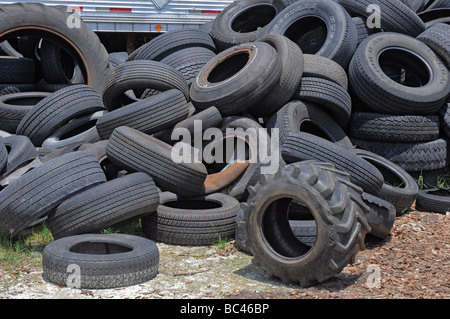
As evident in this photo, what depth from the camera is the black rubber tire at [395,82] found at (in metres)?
7.43

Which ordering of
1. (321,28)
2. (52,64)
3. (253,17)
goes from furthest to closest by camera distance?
(253,17) < (52,64) < (321,28)

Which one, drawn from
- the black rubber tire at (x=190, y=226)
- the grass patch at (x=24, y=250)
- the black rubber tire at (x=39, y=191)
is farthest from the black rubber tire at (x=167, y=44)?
the grass patch at (x=24, y=250)

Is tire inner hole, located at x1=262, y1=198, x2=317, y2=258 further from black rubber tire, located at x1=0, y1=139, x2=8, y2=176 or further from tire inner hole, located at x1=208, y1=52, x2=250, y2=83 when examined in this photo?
tire inner hole, located at x1=208, y1=52, x2=250, y2=83

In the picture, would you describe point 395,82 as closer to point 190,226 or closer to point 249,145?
point 249,145

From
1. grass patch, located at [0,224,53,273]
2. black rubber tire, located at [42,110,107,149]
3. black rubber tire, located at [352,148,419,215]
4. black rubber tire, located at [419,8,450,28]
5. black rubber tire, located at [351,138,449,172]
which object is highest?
black rubber tire, located at [419,8,450,28]

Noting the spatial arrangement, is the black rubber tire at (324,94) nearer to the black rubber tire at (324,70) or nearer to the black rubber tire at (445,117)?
the black rubber tire at (324,70)

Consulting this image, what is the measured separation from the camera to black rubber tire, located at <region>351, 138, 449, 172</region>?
7.55 meters

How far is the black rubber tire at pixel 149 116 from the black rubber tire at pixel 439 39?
156 inches

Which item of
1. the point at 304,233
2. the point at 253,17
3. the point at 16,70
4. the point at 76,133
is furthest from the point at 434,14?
the point at 16,70

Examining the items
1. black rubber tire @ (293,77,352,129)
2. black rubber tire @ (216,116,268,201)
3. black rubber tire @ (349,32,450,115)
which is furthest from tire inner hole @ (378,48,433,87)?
black rubber tire @ (216,116,268,201)

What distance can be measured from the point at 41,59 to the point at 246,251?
6.57m

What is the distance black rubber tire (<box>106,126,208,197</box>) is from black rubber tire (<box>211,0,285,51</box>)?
12.2 feet

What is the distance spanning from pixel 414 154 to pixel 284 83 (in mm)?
2067

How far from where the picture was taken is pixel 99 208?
5219 mm
